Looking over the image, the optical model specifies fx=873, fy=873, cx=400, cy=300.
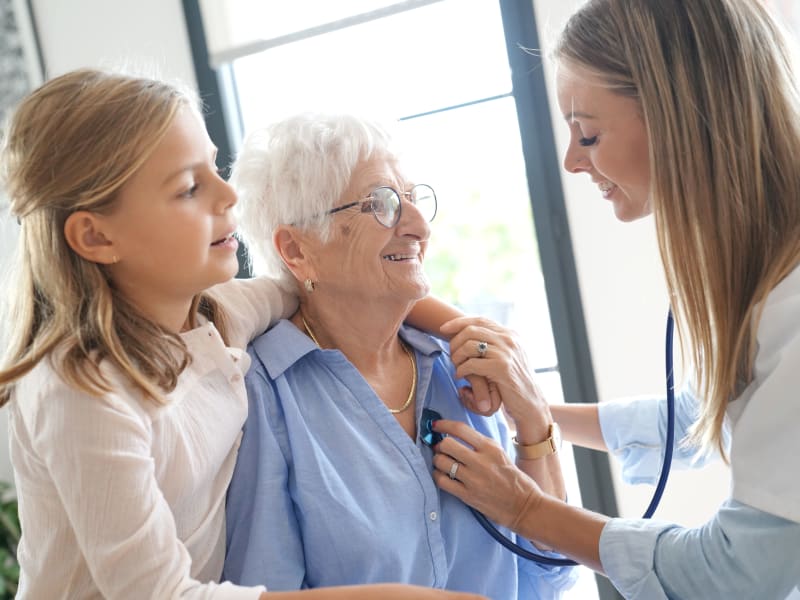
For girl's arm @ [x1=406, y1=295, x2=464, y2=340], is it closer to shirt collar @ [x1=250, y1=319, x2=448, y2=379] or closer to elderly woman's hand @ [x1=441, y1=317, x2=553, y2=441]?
elderly woman's hand @ [x1=441, y1=317, x2=553, y2=441]

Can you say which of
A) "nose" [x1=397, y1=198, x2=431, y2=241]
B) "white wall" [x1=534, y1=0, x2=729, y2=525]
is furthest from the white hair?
"white wall" [x1=534, y1=0, x2=729, y2=525]

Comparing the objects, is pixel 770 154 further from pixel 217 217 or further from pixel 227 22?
pixel 227 22

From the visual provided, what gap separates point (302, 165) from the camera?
5.45ft

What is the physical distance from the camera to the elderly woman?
1479mm

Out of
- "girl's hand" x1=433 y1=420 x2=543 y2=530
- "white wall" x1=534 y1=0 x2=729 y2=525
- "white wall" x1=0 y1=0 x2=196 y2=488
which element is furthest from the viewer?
"white wall" x1=0 y1=0 x2=196 y2=488

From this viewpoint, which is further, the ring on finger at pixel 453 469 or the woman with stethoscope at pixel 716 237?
the ring on finger at pixel 453 469

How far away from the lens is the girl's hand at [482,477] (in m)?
1.49

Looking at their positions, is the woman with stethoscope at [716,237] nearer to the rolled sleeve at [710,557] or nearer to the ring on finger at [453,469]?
the rolled sleeve at [710,557]

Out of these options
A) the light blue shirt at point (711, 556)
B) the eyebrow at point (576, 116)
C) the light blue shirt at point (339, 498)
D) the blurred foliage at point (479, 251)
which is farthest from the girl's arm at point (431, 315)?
the blurred foliage at point (479, 251)

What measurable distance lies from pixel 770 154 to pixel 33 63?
108 inches

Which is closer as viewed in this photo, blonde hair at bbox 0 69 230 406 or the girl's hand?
blonde hair at bbox 0 69 230 406

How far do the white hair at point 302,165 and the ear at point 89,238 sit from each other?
0.44m

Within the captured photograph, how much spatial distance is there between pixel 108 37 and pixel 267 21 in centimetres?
61

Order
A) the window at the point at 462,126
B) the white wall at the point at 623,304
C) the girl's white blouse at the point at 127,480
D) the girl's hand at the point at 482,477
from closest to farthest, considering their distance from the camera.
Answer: the girl's white blouse at the point at 127,480 → the girl's hand at the point at 482,477 → the white wall at the point at 623,304 → the window at the point at 462,126
